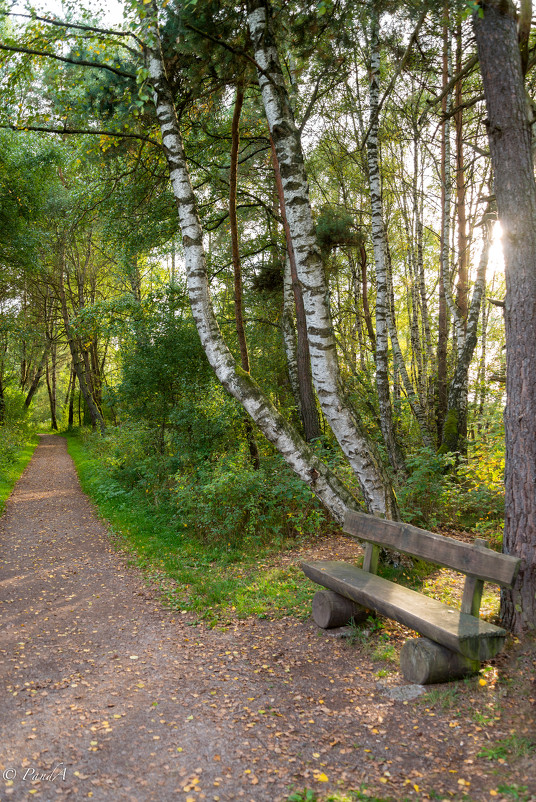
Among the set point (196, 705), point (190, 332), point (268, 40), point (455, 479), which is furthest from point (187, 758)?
point (190, 332)

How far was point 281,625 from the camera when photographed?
539cm

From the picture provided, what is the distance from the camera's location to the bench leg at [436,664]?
150 inches

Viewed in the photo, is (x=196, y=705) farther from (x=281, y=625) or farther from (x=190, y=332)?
(x=190, y=332)

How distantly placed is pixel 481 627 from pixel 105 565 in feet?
19.1

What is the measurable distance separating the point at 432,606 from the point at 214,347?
427 centimetres

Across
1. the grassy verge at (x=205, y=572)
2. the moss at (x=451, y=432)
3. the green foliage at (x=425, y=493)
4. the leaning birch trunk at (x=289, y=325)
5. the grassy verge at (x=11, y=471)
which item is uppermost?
the leaning birch trunk at (x=289, y=325)

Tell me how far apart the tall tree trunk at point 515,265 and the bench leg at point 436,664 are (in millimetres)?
645

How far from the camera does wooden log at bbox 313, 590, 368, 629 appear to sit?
5.06 metres

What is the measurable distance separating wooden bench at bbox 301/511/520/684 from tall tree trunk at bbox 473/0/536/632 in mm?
450

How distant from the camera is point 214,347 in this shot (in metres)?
7.08

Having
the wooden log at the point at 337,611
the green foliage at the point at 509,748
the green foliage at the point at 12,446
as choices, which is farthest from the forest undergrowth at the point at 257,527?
the green foliage at the point at 12,446

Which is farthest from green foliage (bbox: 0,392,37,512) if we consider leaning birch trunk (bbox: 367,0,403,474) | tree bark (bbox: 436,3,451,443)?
tree bark (bbox: 436,3,451,443)

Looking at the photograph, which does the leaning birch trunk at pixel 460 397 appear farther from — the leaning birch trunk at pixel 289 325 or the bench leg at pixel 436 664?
the bench leg at pixel 436 664

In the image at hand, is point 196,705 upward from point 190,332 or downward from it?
downward
